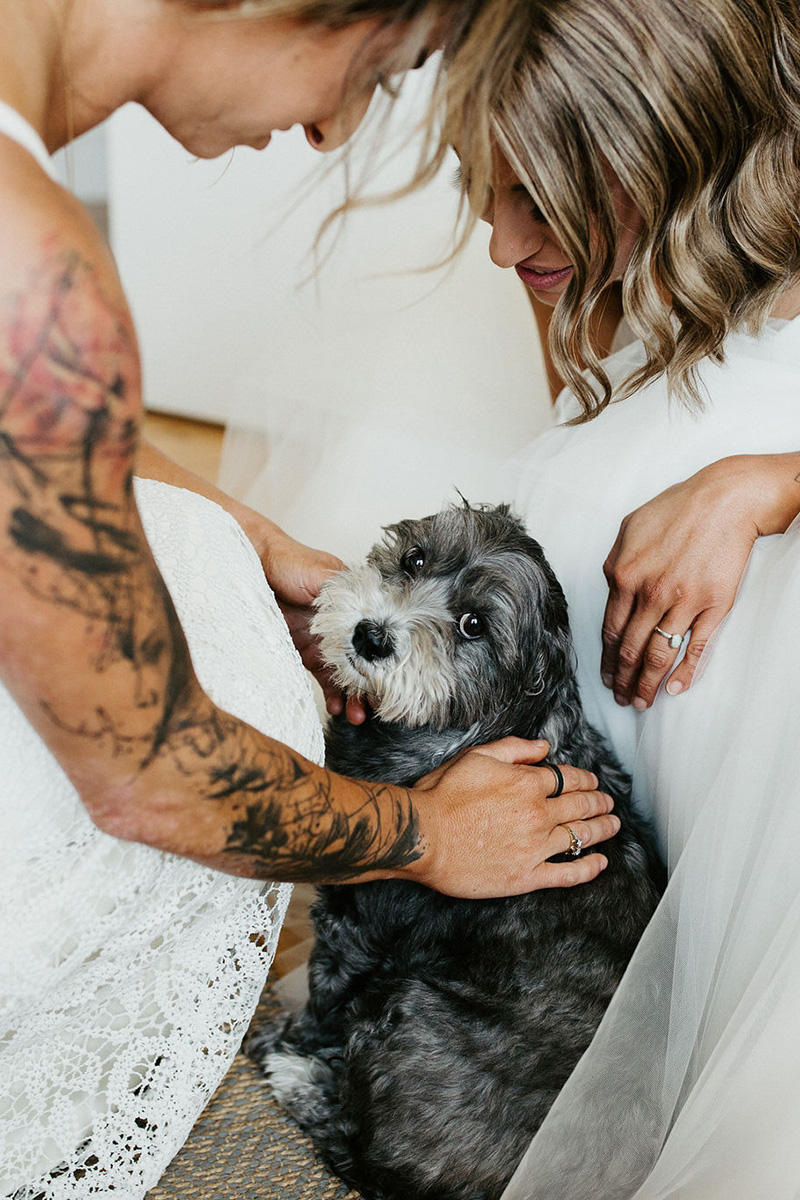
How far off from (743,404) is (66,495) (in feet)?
3.75

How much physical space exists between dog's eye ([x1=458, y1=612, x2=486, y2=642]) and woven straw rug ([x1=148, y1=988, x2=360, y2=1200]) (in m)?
0.81

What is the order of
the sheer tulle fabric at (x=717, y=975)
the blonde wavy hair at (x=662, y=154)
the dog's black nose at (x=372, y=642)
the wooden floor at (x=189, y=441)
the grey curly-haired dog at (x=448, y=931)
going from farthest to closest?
the wooden floor at (x=189, y=441)
the dog's black nose at (x=372, y=642)
the grey curly-haired dog at (x=448, y=931)
the blonde wavy hair at (x=662, y=154)
the sheer tulle fabric at (x=717, y=975)

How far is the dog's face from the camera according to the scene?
1.56m

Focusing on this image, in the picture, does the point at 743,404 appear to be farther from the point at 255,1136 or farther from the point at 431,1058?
the point at 255,1136

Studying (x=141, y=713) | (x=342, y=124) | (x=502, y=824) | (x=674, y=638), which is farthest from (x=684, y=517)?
(x=141, y=713)

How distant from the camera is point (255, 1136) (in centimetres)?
161

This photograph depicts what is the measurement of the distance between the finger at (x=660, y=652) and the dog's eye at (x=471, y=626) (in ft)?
0.86

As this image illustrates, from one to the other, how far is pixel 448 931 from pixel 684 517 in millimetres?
685

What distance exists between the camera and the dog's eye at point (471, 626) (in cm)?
162

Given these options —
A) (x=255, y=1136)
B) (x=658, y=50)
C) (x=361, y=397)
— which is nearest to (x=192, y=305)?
(x=361, y=397)

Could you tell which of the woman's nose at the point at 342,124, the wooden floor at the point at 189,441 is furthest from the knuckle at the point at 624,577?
the wooden floor at the point at 189,441

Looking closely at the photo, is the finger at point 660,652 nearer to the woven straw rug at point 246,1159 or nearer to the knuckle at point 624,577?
the knuckle at point 624,577

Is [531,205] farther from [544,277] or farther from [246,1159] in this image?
[246,1159]

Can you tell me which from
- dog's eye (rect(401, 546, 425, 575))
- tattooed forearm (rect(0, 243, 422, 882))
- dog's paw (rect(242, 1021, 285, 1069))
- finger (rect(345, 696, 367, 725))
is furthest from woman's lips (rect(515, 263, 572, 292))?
dog's paw (rect(242, 1021, 285, 1069))
